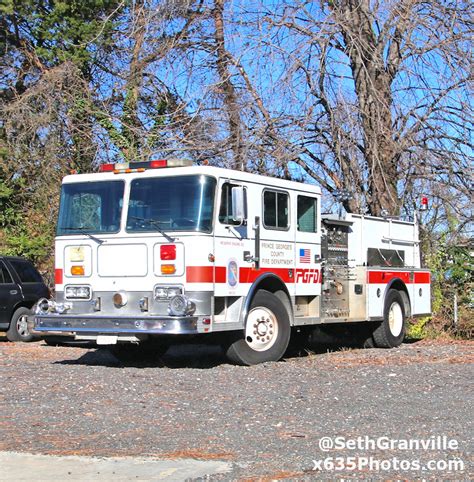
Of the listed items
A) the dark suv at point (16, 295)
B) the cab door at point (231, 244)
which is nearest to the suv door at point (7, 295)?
the dark suv at point (16, 295)

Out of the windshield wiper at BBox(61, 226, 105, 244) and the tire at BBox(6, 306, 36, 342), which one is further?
the tire at BBox(6, 306, 36, 342)

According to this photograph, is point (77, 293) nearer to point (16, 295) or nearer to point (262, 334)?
point (262, 334)

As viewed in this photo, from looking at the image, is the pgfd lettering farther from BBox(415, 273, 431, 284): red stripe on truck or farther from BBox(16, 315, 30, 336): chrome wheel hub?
BBox(16, 315, 30, 336): chrome wheel hub

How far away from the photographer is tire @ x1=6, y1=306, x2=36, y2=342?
17797mm

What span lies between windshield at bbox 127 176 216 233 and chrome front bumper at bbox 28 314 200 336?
1.24 m

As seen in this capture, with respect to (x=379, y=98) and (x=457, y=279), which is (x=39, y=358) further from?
(x=457, y=279)

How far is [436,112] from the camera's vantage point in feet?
57.0

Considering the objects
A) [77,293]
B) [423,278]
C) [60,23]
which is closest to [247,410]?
[77,293]

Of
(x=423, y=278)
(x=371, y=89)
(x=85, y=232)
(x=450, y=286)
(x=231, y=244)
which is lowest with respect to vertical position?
(x=450, y=286)

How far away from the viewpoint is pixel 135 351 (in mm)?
13828

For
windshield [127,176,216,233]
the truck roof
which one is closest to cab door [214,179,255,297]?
the truck roof

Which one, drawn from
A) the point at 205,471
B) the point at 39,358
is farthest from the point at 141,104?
the point at 205,471

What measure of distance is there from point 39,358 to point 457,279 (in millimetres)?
8977

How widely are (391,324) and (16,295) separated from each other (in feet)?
24.5
